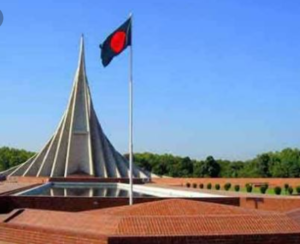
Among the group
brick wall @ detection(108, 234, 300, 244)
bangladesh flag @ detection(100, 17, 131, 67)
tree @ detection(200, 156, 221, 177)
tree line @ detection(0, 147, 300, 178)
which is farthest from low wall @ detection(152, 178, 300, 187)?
brick wall @ detection(108, 234, 300, 244)

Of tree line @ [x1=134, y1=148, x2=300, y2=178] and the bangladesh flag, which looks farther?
tree line @ [x1=134, y1=148, x2=300, y2=178]

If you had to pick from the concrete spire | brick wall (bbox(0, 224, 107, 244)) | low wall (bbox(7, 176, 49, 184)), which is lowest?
brick wall (bbox(0, 224, 107, 244))

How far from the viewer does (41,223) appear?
311 inches

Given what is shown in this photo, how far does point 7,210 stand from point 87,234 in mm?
5568

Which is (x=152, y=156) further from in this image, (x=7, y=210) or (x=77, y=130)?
(x=7, y=210)

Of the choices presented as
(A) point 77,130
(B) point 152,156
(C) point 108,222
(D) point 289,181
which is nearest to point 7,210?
(C) point 108,222

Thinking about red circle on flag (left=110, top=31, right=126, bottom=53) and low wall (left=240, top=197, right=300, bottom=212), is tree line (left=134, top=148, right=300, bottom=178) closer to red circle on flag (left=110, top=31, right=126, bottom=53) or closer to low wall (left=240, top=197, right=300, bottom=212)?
low wall (left=240, top=197, right=300, bottom=212)

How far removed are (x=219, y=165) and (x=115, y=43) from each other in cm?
3725

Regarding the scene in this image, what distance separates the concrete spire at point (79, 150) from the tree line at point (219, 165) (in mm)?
10410

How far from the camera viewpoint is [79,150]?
108 ft

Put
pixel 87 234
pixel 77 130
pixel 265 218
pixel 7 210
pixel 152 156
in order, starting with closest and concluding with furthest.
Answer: pixel 87 234 → pixel 265 218 → pixel 7 210 → pixel 77 130 → pixel 152 156

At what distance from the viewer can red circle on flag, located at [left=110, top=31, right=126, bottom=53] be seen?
35.4ft

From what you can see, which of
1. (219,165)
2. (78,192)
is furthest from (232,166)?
(78,192)

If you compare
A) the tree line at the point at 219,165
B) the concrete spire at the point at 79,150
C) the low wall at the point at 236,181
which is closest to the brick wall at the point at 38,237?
the low wall at the point at 236,181
